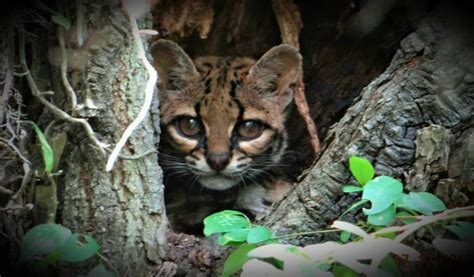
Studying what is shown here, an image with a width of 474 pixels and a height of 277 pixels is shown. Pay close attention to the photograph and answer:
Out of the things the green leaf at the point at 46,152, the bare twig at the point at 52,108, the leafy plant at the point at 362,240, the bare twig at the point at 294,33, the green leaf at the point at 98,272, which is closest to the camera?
the leafy plant at the point at 362,240

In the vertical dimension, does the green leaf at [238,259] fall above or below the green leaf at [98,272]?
above

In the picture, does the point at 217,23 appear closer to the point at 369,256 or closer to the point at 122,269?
the point at 122,269

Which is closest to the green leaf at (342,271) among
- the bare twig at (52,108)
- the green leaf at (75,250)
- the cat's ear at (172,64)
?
the green leaf at (75,250)

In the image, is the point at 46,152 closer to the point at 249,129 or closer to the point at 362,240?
the point at 362,240

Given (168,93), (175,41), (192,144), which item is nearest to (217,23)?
(175,41)

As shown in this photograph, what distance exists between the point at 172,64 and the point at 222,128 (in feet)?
2.06

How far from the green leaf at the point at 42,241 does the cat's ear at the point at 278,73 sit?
2.52 meters

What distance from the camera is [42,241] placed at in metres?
2.74

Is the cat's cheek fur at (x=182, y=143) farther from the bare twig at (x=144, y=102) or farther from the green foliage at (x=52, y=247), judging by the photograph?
the green foliage at (x=52, y=247)

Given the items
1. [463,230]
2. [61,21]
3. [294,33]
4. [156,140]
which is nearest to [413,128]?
[463,230]

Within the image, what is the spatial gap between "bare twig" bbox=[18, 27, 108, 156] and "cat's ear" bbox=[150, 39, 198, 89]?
143 cm

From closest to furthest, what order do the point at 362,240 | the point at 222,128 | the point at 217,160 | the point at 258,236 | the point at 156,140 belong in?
1. the point at 362,240
2. the point at 258,236
3. the point at 156,140
4. the point at 217,160
5. the point at 222,128

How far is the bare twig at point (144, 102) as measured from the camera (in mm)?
2978

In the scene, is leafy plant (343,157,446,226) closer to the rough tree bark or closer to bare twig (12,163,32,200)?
the rough tree bark
